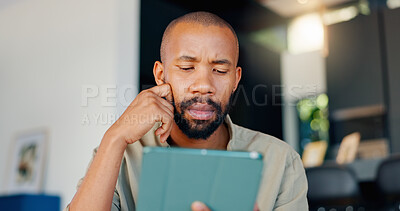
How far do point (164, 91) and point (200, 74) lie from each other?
0.10 metres

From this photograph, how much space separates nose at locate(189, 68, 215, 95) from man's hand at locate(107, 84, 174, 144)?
12 cm

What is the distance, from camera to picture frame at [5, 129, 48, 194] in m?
3.39

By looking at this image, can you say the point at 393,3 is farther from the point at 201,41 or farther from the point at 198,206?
the point at 198,206

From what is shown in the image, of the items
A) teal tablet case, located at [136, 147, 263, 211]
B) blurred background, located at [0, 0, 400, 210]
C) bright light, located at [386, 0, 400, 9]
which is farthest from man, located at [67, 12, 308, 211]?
bright light, located at [386, 0, 400, 9]

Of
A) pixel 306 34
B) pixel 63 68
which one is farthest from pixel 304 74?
pixel 63 68

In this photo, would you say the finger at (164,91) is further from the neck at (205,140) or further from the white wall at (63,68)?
the white wall at (63,68)

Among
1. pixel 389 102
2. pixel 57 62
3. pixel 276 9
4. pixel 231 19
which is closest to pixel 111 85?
pixel 57 62

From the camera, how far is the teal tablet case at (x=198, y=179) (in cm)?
77

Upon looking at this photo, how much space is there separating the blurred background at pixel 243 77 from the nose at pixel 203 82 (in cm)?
102

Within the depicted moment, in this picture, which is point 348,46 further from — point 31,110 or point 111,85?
point 31,110

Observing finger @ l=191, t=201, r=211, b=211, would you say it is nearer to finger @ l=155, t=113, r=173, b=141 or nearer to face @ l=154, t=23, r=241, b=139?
finger @ l=155, t=113, r=173, b=141

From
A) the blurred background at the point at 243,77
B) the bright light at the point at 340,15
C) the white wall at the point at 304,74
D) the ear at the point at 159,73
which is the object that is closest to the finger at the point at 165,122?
the ear at the point at 159,73

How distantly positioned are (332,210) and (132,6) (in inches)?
68.5

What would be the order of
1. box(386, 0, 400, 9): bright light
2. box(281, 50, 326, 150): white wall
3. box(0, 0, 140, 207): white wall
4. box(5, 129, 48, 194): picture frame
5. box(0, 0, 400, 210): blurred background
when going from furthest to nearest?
box(281, 50, 326, 150): white wall → box(386, 0, 400, 9): bright light → box(5, 129, 48, 194): picture frame → box(0, 0, 140, 207): white wall → box(0, 0, 400, 210): blurred background
